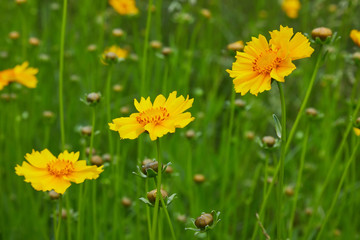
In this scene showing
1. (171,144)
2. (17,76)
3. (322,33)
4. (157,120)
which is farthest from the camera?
(171,144)

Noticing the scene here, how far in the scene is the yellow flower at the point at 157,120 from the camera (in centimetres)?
71

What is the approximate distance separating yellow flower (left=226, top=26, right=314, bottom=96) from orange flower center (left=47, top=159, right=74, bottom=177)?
31 centimetres

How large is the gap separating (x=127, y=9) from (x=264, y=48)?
1.11 m

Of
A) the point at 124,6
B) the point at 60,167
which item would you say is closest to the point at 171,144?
the point at 124,6

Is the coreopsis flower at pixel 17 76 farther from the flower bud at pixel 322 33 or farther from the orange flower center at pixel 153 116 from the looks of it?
the flower bud at pixel 322 33

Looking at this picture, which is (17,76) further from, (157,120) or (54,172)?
(157,120)

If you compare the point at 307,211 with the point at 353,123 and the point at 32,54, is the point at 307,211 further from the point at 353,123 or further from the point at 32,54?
the point at 32,54

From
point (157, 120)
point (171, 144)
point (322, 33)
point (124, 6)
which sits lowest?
point (171, 144)

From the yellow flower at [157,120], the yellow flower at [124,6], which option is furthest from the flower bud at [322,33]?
the yellow flower at [124,6]

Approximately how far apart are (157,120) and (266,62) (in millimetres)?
186

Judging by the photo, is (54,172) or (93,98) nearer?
(54,172)

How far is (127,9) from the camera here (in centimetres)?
180

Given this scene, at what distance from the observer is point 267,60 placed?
746 mm

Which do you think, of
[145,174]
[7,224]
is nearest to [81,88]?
[7,224]
